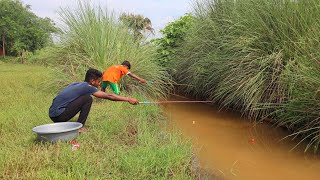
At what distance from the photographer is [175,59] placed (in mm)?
9898

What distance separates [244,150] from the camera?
4641 mm

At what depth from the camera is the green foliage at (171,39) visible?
10461 mm

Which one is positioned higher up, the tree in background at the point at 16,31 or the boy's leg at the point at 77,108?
the tree in background at the point at 16,31

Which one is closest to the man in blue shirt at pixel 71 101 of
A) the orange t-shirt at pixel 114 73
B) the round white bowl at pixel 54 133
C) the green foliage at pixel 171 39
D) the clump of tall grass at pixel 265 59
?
the round white bowl at pixel 54 133

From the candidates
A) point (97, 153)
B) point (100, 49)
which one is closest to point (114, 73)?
point (100, 49)

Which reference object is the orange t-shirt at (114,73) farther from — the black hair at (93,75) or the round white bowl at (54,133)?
the round white bowl at (54,133)

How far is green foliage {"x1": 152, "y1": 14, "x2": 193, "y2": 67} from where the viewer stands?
10461 millimetres

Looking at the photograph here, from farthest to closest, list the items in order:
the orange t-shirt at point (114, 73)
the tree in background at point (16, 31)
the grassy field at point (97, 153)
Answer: the tree in background at point (16, 31) → the orange t-shirt at point (114, 73) → the grassy field at point (97, 153)

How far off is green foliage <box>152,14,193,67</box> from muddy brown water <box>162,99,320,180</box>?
3.98 metres

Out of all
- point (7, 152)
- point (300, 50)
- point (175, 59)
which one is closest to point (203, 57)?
point (175, 59)

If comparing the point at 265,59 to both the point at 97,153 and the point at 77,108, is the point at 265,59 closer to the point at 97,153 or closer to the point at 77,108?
the point at 77,108

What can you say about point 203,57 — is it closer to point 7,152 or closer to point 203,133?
point 203,133

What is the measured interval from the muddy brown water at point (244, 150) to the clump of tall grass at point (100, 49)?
162cm

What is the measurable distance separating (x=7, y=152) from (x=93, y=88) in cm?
130
